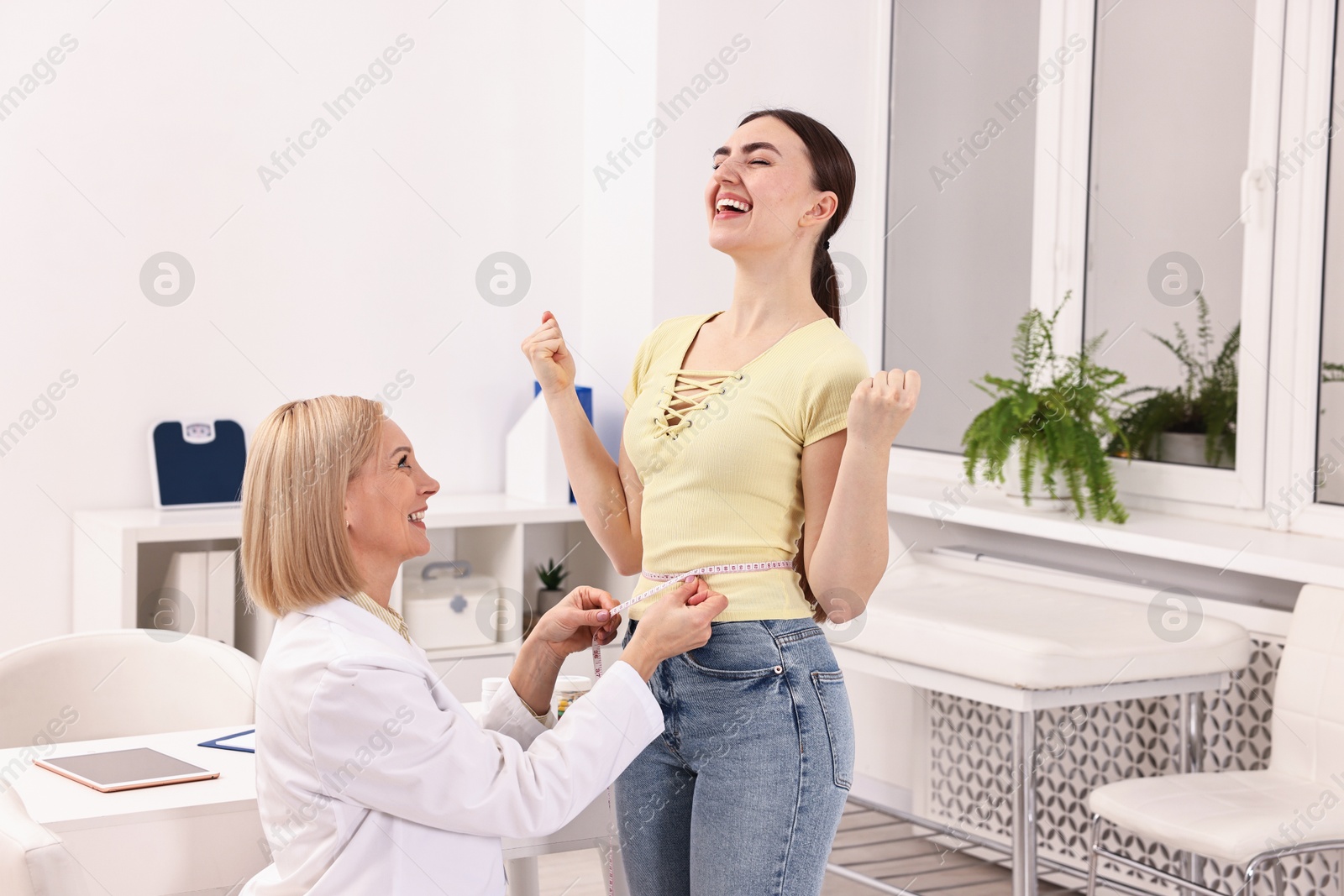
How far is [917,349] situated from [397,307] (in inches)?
60.0

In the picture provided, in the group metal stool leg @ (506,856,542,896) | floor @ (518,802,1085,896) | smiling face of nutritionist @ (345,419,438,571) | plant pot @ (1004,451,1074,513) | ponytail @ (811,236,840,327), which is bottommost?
floor @ (518,802,1085,896)

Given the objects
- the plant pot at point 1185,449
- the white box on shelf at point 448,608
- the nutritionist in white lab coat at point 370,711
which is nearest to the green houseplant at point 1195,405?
the plant pot at point 1185,449

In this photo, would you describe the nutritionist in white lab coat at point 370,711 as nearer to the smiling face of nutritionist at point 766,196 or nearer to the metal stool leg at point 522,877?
the smiling face of nutritionist at point 766,196

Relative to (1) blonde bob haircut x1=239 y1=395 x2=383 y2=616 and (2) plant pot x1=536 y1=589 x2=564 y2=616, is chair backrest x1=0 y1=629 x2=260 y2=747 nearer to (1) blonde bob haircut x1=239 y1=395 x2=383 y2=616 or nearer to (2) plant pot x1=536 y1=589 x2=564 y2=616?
(1) blonde bob haircut x1=239 y1=395 x2=383 y2=616

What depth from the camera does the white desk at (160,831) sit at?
1.44 meters

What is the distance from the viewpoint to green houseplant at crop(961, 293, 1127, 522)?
113 inches

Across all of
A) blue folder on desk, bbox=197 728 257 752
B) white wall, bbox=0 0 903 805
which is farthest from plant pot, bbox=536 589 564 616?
blue folder on desk, bbox=197 728 257 752

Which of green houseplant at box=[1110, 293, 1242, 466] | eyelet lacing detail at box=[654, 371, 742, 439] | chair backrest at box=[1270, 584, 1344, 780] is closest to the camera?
eyelet lacing detail at box=[654, 371, 742, 439]

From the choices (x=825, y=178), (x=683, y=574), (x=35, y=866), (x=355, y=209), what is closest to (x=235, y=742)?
(x=35, y=866)

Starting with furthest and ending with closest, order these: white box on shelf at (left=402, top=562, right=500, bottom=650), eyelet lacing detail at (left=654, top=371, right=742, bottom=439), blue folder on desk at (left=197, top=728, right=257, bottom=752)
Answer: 1. white box on shelf at (left=402, top=562, right=500, bottom=650)
2. blue folder on desk at (left=197, top=728, right=257, bottom=752)
3. eyelet lacing detail at (left=654, top=371, right=742, bottom=439)

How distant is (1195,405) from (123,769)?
7.91ft

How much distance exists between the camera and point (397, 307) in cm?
352

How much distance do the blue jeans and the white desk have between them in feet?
1.16

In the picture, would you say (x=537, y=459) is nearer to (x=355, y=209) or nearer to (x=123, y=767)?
Answer: (x=355, y=209)
